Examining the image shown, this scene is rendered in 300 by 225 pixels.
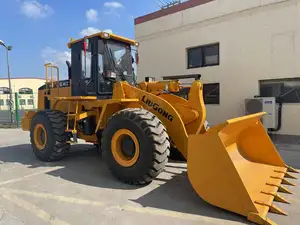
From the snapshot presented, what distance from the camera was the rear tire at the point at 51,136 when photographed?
5.84 metres

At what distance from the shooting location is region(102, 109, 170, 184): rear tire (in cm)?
415

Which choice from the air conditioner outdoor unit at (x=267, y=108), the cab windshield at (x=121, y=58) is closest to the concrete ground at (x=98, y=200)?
the cab windshield at (x=121, y=58)

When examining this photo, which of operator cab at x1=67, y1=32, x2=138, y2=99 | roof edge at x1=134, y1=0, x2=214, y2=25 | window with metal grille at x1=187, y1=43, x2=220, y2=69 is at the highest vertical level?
roof edge at x1=134, y1=0, x2=214, y2=25

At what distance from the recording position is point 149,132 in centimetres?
418

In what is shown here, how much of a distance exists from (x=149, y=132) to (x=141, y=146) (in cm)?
28

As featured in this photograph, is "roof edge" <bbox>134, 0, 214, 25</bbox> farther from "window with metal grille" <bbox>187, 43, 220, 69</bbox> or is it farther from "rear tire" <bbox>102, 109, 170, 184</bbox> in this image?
"rear tire" <bbox>102, 109, 170, 184</bbox>

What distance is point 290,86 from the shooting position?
364 inches

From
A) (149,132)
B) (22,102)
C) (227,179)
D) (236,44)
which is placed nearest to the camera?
(227,179)

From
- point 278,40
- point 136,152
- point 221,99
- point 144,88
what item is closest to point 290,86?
point 278,40

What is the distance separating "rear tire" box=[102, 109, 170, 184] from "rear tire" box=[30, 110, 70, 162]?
5.70ft

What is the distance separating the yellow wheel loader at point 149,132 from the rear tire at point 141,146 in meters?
0.02

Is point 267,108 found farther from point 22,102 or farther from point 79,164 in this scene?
point 22,102

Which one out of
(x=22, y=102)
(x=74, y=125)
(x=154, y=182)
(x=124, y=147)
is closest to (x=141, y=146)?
(x=124, y=147)

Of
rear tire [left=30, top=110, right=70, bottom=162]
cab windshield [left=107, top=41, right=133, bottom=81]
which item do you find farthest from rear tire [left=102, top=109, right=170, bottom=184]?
cab windshield [left=107, top=41, right=133, bottom=81]
